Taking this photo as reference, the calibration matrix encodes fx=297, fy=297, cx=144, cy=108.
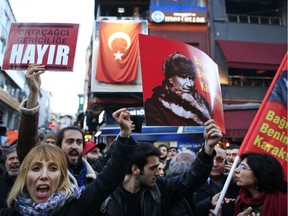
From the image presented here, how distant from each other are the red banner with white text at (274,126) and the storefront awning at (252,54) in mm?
14602

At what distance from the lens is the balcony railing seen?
17969 mm

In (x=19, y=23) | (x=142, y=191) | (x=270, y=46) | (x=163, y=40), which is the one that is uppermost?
(x=270, y=46)

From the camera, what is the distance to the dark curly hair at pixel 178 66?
3.02 metres

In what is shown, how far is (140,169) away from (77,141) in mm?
1065

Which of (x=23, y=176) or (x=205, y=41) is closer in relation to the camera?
(x=23, y=176)

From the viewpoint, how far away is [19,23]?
11.5ft

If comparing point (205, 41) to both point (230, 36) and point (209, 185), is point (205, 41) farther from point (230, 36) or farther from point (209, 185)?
point (209, 185)

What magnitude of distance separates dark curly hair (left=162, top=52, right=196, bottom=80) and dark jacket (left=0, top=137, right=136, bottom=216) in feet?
4.07

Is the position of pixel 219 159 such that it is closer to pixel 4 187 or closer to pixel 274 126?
pixel 274 126

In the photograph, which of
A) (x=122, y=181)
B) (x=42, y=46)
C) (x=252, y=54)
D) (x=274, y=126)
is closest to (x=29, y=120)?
(x=122, y=181)

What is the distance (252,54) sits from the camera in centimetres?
1748

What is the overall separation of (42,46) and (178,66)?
1550 mm

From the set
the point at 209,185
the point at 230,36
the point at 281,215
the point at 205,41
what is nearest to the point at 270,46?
the point at 230,36

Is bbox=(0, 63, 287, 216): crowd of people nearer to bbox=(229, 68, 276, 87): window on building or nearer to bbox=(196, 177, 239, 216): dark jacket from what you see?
bbox=(196, 177, 239, 216): dark jacket
